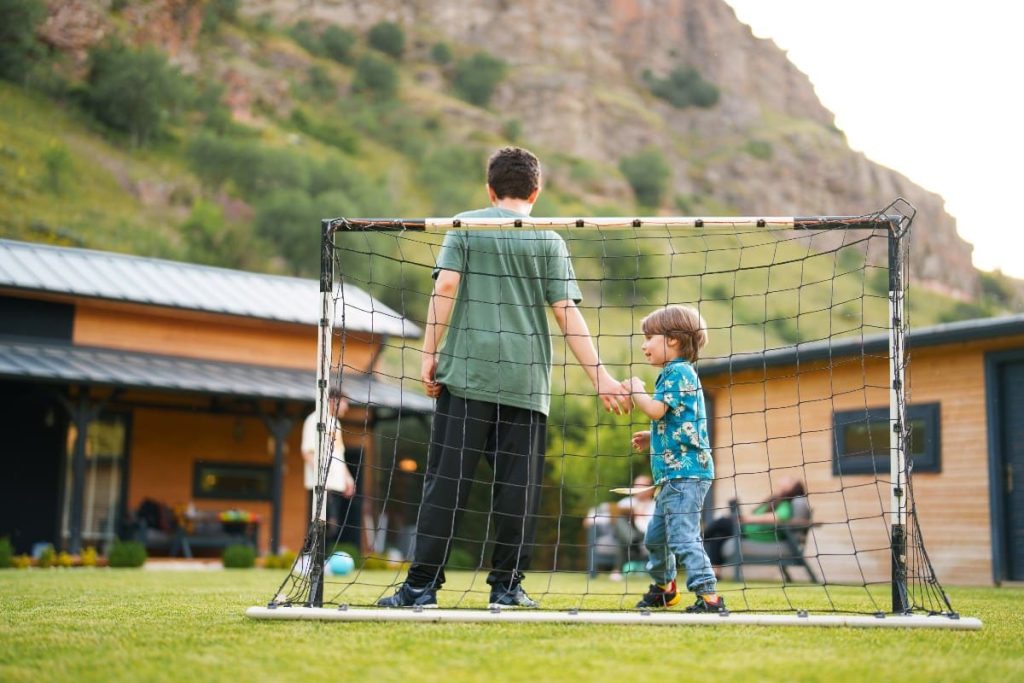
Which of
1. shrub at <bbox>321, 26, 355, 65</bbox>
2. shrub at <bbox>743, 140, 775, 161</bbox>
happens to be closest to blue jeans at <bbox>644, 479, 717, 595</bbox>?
shrub at <bbox>321, 26, 355, 65</bbox>

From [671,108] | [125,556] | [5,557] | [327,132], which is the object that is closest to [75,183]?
[327,132]

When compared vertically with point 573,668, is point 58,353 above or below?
above

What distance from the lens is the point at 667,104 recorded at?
99688 millimetres

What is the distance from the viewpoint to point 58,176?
44844 millimetres

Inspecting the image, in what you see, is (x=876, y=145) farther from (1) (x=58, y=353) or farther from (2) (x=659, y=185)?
(1) (x=58, y=353)

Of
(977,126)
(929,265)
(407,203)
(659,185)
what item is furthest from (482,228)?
(929,265)

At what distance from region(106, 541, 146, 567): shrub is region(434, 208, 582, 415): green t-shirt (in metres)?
9.00

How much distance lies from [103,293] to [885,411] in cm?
1062

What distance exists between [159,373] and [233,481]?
293 centimetres

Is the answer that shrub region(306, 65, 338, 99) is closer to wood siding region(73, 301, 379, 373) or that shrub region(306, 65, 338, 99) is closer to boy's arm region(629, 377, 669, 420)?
wood siding region(73, 301, 379, 373)

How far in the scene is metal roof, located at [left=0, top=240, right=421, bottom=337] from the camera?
15.7 meters

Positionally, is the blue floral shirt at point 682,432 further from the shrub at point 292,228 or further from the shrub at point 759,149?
the shrub at point 759,149

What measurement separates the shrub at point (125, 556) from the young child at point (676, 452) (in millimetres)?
8973

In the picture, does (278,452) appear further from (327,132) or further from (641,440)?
(327,132)
